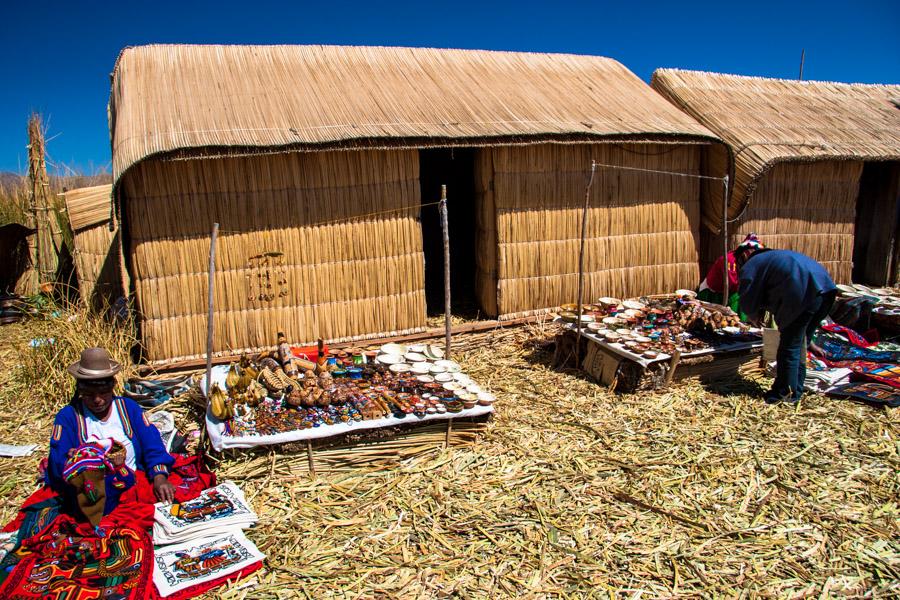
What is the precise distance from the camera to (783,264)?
5414mm

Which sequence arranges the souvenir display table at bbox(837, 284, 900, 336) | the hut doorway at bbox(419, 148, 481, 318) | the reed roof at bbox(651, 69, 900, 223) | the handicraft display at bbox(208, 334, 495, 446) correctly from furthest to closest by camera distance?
the hut doorway at bbox(419, 148, 481, 318), the reed roof at bbox(651, 69, 900, 223), the souvenir display table at bbox(837, 284, 900, 336), the handicraft display at bbox(208, 334, 495, 446)

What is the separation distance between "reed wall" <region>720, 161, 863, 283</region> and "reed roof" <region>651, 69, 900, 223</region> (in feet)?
0.97

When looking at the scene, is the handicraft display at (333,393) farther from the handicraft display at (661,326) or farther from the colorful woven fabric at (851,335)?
the colorful woven fabric at (851,335)

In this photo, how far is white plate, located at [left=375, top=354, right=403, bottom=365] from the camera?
5578 millimetres

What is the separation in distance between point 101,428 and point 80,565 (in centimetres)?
72

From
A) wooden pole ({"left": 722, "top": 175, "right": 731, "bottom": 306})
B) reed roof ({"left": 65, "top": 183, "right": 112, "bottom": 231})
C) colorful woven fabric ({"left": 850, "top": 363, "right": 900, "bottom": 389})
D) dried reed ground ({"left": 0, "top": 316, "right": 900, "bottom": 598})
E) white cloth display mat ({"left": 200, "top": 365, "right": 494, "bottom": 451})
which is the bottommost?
dried reed ground ({"left": 0, "top": 316, "right": 900, "bottom": 598})

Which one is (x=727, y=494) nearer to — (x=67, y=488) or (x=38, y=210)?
(x=67, y=488)

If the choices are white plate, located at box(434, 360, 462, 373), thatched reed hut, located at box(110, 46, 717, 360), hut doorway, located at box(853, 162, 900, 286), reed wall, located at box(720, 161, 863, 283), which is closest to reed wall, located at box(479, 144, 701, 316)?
thatched reed hut, located at box(110, 46, 717, 360)

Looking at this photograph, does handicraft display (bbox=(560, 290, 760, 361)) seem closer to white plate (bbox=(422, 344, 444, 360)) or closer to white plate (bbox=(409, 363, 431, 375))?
white plate (bbox=(422, 344, 444, 360))

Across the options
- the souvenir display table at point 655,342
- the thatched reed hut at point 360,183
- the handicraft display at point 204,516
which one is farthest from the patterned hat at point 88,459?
the souvenir display table at point 655,342

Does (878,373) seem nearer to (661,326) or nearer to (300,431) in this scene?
(661,326)

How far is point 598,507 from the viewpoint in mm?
4039

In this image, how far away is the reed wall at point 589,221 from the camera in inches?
276

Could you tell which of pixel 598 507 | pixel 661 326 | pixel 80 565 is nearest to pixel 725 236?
pixel 661 326
